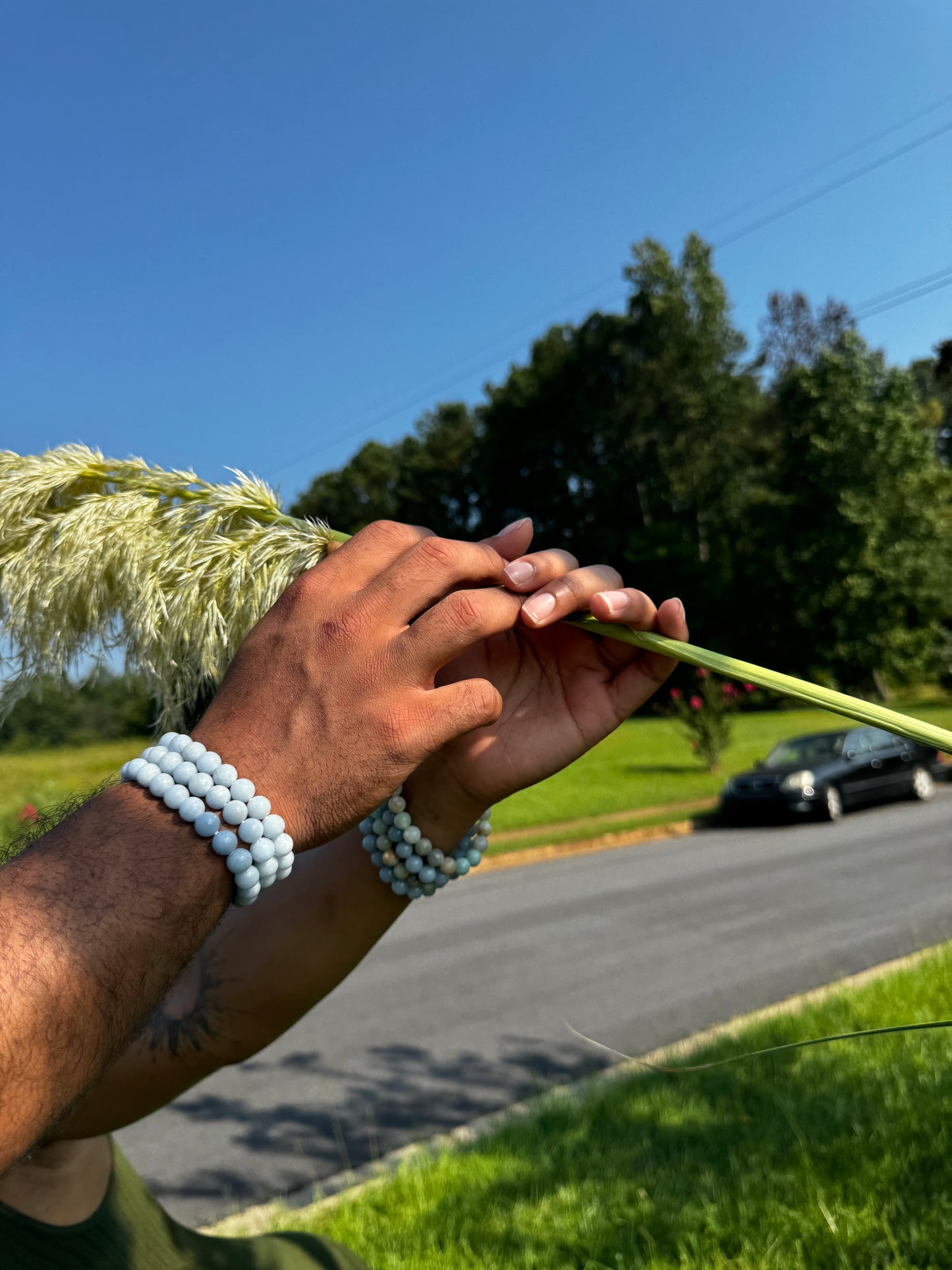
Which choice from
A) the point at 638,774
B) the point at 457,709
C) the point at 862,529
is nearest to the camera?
the point at 457,709

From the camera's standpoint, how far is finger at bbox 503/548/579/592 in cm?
136

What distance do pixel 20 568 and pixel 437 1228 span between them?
104 inches

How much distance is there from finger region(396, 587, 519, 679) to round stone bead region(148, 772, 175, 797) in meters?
0.30

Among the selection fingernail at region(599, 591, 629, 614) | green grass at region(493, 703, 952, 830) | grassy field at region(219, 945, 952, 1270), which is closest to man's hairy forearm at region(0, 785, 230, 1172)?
fingernail at region(599, 591, 629, 614)

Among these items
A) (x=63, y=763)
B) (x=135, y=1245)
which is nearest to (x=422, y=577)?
(x=63, y=763)

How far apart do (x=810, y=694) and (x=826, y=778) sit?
16.5 metres

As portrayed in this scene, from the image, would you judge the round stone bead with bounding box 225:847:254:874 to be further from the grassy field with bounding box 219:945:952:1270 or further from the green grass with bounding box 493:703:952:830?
the green grass with bounding box 493:703:952:830

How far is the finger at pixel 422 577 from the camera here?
1.19 metres

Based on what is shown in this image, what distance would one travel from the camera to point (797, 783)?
16328 mm

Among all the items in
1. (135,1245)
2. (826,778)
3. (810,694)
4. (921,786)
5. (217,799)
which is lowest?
(921,786)

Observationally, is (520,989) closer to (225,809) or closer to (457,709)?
(457,709)

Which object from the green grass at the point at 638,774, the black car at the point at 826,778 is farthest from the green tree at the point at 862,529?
the black car at the point at 826,778

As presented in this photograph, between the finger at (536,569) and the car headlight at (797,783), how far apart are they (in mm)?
15950

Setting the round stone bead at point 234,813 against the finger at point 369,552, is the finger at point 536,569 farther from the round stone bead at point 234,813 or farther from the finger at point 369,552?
the round stone bead at point 234,813
